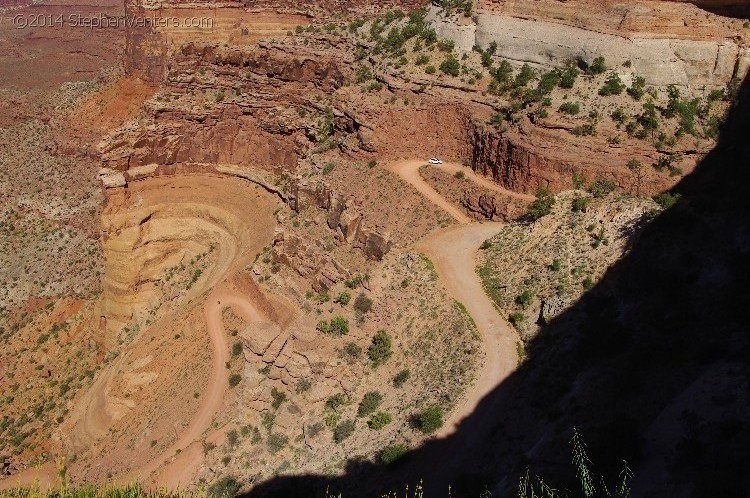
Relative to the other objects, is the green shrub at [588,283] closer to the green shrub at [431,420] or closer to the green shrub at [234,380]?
the green shrub at [431,420]

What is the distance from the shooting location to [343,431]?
1072 inches

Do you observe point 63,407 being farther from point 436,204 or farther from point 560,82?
point 560,82

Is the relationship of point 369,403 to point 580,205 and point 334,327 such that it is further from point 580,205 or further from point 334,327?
point 580,205

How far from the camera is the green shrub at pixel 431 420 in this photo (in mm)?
25375

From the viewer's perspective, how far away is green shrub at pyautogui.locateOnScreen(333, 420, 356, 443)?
27.1 m

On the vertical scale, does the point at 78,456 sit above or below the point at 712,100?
below

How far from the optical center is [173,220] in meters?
43.4

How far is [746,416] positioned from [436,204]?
77.0 ft

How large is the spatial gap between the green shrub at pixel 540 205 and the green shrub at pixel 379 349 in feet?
33.2

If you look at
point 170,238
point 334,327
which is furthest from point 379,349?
point 170,238

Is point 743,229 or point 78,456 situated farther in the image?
point 78,456

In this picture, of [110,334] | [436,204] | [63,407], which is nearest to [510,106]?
[436,204]

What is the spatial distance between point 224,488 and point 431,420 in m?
8.72

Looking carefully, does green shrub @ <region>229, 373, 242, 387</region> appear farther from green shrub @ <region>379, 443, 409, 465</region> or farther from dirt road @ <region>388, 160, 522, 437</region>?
dirt road @ <region>388, 160, 522, 437</region>
